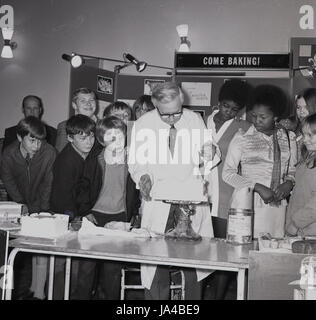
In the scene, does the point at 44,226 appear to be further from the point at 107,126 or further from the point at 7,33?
the point at 7,33

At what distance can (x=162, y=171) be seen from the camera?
7.91 ft

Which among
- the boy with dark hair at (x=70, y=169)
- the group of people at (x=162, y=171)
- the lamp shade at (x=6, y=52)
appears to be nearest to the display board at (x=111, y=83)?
the lamp shade at (x=6, y=52)

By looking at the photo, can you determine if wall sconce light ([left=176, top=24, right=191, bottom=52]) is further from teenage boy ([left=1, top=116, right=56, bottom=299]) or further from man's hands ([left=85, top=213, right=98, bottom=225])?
man's hands ([left=85, top=213, right=98, bottom=225])

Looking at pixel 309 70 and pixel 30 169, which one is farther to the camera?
pixel 309 70

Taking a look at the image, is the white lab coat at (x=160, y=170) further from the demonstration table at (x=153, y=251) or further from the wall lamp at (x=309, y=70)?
the wall lamp at (x=309, y=70)

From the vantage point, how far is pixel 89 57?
14.4ft

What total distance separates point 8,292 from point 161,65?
→ 2.94 m

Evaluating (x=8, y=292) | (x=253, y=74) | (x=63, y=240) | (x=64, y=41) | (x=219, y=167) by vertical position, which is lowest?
(x=8, y=292)

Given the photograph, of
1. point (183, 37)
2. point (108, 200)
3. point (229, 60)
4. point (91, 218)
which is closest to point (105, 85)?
point (183, 37)

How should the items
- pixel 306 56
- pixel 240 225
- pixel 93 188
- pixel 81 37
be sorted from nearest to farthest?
pixel 240 225 → pixel 93 188 → pixel 306 56 → pixel 81 37

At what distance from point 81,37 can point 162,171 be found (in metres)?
2.50

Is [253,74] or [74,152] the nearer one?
[74,152]
